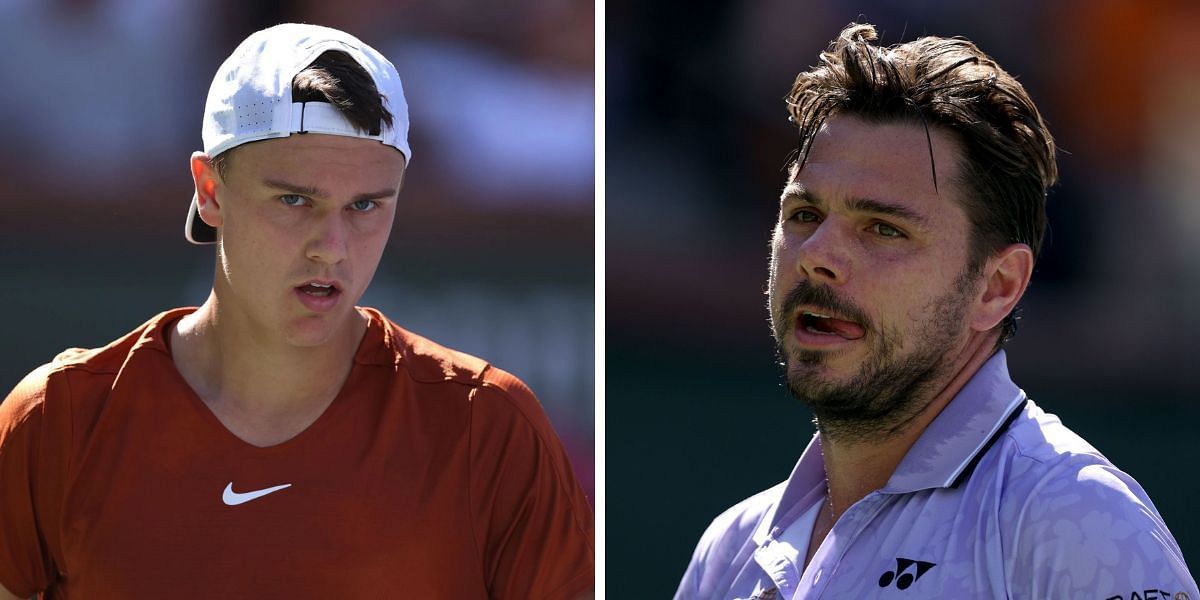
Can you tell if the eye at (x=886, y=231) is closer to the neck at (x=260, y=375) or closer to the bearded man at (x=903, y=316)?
the bearded man at (x=903, y=316)

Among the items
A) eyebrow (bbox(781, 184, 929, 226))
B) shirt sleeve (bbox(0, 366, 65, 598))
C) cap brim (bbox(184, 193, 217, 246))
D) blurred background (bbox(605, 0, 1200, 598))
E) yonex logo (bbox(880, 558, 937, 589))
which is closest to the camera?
yonex logo (bbox(880, 558, 937, 589))

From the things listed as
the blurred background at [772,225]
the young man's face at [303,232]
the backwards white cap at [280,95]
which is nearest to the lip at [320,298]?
the young man's face at [303,232]

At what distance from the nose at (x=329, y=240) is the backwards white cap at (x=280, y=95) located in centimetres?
13

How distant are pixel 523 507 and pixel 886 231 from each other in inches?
26.5

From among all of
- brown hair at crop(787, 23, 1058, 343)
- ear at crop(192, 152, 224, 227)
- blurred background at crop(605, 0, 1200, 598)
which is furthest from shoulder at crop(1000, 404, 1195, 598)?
blurred background at crop(605, 0, 1200, 598)

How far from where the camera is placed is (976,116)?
1.68m

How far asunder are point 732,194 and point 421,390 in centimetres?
164

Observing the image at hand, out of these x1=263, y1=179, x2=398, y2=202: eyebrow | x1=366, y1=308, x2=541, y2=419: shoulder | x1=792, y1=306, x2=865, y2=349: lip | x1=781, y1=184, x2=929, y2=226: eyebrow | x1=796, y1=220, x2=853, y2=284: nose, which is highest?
x1=263, y1=179, x2=398, y2=202: eyebrow

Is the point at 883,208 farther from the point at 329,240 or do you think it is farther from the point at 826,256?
the point at 329,240

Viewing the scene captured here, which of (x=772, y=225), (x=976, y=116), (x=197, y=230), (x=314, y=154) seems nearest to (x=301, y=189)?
(x=314, y=154)

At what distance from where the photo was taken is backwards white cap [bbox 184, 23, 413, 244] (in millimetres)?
1884

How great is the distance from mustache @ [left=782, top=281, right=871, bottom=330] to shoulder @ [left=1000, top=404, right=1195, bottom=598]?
1.01ft

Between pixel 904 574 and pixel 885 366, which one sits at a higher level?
pixel 885 366

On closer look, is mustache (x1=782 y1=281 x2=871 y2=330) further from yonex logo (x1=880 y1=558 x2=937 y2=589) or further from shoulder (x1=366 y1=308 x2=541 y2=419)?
shoulder (x1=366 y1=308 x2=541 y2=419)
